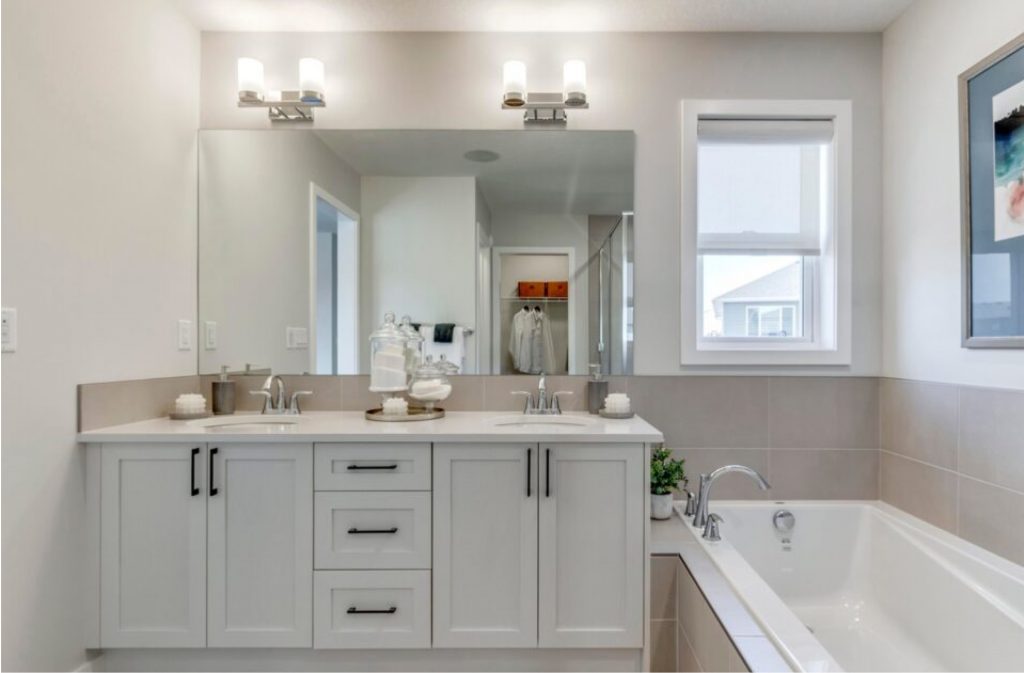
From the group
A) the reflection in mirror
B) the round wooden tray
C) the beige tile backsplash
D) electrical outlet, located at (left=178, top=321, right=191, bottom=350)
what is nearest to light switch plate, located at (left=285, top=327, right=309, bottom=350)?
the reflection in mirror

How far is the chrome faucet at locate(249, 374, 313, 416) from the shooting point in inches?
83.4

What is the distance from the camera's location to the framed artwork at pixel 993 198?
1.52m

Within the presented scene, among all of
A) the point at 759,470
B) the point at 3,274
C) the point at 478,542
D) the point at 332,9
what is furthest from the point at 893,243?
the point at 3,274

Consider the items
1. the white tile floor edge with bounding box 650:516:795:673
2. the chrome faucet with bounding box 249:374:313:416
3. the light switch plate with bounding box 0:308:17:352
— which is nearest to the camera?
the white tile floor edge with bounding box 650:516:795:673

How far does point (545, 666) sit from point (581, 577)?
1.08 ft

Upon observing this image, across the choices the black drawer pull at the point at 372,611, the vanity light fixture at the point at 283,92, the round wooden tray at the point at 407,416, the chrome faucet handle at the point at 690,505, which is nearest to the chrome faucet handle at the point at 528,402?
the round wooden tray at the point at 407,416

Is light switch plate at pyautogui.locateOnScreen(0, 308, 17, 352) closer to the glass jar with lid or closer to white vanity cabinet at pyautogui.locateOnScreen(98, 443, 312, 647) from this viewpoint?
white vanity cabinet at pyautogui.locateOnScreen(98, 443, 312, 647)

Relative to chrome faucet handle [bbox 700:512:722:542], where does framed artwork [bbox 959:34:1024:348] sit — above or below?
above

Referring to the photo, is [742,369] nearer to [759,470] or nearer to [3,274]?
[759,470]

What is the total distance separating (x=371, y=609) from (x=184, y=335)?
4.34ft

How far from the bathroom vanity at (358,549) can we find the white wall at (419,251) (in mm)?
685

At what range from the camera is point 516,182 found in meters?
2.22

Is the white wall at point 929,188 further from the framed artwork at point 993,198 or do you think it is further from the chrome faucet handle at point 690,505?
the chrome faucet handle at point 690,505

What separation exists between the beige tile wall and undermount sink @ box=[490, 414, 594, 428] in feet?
4.03
